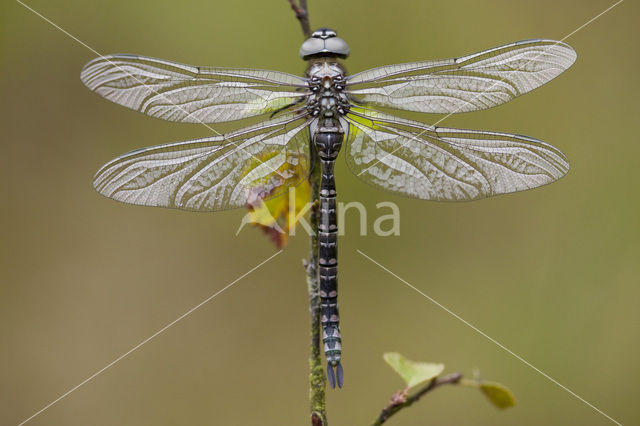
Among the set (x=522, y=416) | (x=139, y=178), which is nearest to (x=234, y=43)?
(x=139, y=178)

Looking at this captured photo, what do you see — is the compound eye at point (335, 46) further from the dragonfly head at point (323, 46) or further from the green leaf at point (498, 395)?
the green leaf at point (498, 395)

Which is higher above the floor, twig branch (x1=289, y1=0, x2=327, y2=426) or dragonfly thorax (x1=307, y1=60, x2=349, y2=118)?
dragonfly thorax (x1=307, y1=60, x2=349, y2=118)

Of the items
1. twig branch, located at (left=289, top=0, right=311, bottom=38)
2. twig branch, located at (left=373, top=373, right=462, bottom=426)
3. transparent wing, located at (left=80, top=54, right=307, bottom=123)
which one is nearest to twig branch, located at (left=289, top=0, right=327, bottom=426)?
twig branch, located at (left=289, top=0, right=311, bottom=38)

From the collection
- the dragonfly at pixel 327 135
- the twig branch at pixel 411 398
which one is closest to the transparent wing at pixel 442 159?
the dragonfly at pixel 327 135

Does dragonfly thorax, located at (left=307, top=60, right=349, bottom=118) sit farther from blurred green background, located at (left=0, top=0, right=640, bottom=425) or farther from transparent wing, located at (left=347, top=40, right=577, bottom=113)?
blurred green background, located at (left=0, top=0, right=640, bottom=425)

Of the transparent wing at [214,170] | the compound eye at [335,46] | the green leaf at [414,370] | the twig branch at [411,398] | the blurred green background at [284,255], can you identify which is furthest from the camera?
the blurred green background at [284,255]

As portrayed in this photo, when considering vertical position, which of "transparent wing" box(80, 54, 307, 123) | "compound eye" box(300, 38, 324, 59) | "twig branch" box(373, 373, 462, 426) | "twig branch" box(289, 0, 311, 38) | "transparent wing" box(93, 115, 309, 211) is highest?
"twig branch" box(289, 0, 311, 38)

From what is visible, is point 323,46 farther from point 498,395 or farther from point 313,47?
point 498,395
